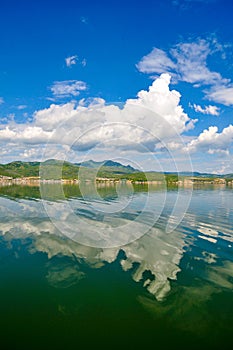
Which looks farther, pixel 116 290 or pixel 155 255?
pixel 155 255

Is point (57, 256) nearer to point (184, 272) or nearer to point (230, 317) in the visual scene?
point (184, 272)

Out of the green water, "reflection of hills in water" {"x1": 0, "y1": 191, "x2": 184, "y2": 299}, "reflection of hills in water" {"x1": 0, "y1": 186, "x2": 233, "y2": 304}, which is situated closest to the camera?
the green water

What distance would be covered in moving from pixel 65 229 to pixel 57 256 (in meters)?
7.73

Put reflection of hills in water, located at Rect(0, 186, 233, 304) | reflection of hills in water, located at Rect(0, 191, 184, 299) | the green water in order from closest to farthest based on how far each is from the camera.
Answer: the green water < reflection of hills in water, located at Rect(0, 186, 233, 304) < reflection of hills in water, located at Rect(0, 191, 184, 299)

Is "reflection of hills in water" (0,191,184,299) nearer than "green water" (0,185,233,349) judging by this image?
No

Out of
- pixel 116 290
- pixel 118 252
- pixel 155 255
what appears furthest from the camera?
pixel 118 252

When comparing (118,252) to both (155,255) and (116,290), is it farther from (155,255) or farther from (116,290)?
(116,290)

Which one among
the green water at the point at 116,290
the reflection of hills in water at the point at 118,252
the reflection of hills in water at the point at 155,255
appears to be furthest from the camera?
the reflection of hills in water at the point at 118,252

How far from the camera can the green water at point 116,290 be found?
30.0 ft

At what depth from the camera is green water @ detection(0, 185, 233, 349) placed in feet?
30.0

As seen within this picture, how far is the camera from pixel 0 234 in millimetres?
22938

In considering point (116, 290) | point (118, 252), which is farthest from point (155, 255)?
point (116, 290)

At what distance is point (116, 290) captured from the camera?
12.5m

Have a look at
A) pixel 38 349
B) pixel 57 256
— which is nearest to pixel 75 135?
pixel 57 256
